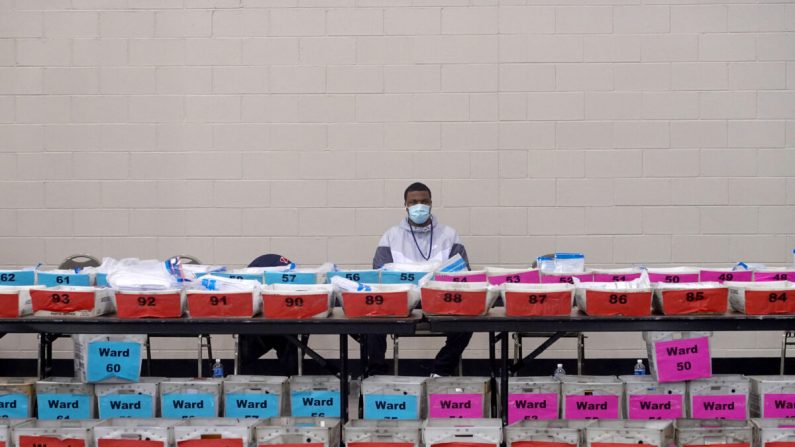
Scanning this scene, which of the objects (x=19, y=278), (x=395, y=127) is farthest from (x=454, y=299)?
(x=395, y=127)

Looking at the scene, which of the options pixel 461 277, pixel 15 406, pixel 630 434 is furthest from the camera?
pixel 461 277

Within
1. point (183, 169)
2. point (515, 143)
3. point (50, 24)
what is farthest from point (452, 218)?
point (50, 24)

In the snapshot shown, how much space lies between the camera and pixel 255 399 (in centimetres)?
410

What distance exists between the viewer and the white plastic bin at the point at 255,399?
13.4 ft

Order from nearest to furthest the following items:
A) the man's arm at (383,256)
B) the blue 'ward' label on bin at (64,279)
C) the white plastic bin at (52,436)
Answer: the white plastic bin at (52,436) < the blue 'ward' label on bin at (64,279) < the man's arm at (383,256)

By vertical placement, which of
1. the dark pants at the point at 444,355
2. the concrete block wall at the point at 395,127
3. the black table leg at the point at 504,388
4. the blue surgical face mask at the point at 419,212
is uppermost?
the concrete block wall at the point at 395,127

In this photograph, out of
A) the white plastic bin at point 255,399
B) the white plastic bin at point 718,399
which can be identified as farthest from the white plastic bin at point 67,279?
the white plastic bin at point 718,399

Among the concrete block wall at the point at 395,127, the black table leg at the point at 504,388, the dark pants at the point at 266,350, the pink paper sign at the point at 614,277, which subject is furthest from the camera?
the concrete block wall at the point at 395,127

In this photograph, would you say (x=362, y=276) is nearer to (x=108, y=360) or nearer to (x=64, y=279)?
(x=108, y=360)

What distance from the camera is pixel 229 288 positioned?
155 inches

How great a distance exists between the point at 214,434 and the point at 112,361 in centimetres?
63

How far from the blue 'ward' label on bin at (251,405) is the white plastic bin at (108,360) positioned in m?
0.43

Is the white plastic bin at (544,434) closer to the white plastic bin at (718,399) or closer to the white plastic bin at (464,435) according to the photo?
the white plastic bin at (464,435)

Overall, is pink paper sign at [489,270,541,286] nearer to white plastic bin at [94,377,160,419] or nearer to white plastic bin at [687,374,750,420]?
white plastic bin at [687,374,750,420]
